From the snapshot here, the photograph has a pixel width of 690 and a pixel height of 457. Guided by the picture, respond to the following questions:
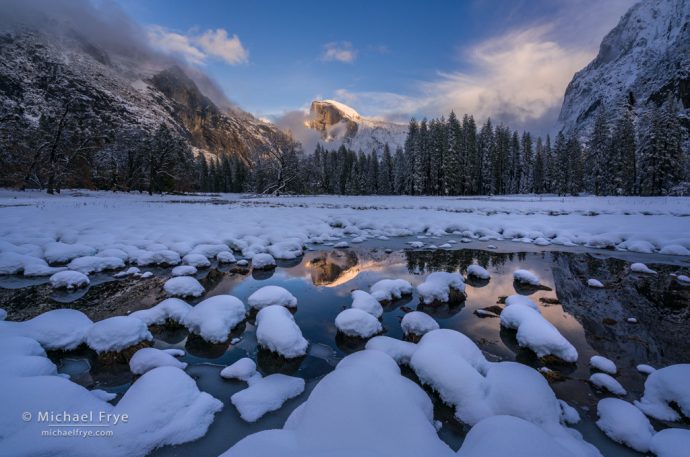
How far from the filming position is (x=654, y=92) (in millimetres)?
112125

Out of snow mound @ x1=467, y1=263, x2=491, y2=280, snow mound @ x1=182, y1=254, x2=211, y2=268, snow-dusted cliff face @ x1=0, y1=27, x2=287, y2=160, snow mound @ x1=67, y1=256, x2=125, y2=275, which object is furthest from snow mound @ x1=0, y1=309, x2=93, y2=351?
snow-dusted cliff face @ x1=0, y1=27, x2=287, y2=160

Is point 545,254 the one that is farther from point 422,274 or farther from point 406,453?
point 406,453

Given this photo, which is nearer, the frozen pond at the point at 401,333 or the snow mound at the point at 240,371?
the frozen pond at the point at 401,333

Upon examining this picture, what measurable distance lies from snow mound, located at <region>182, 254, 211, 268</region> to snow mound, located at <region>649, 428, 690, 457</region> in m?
9.93

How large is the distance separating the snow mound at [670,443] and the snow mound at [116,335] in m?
6.49

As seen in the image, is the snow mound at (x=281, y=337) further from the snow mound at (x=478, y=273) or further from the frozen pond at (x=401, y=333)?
the snow mound at (x=478, y=273)

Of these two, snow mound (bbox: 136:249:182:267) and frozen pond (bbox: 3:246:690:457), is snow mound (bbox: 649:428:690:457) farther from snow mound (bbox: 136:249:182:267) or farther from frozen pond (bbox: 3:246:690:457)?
snow mound (bbox: 136:249:182:267)

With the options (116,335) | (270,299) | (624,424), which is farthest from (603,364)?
(116,335)

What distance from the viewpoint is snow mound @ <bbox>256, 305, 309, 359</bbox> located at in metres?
4.63

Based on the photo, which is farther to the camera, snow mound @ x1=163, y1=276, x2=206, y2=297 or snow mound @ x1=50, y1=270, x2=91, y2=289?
snow mound @ x1=50, y1=270, x2=91, y2=289

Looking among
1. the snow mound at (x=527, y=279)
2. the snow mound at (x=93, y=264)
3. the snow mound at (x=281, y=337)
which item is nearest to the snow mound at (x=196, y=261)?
the snow mound at (x=93, y=264)

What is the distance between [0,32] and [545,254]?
669 feet

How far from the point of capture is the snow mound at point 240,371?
13.4 ft

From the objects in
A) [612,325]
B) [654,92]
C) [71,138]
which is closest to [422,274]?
[612,325]
